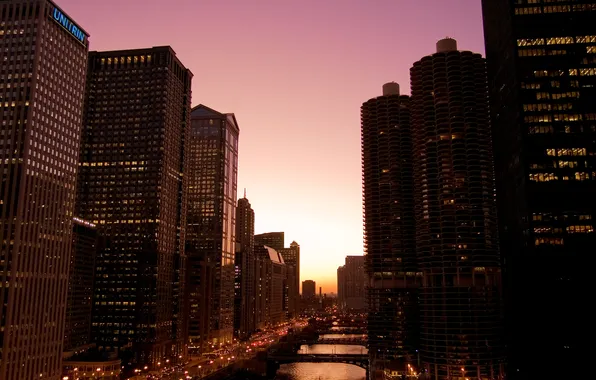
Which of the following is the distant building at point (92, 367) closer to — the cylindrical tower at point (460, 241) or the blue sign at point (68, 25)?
the cylindrical tower at point (460, 241)

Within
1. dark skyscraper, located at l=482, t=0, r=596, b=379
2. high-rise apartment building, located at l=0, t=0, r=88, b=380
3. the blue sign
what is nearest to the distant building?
high-rise apartment building, located at l=0, t=0, r=88, b=380

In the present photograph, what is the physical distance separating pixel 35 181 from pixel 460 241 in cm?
13660

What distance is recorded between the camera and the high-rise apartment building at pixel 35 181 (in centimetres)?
14512

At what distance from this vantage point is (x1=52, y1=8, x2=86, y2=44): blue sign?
16825cm

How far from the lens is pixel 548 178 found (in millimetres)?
131375

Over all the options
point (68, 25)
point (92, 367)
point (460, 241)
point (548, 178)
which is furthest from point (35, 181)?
point (548, 178)

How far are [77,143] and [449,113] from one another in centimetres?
12893

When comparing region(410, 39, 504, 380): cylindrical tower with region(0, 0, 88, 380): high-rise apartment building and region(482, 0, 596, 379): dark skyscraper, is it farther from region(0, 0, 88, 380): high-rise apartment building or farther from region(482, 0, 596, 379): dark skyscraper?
region(0, 0, 88, 380): high-rise apartment building

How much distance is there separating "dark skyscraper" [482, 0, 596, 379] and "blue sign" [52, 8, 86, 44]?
132m

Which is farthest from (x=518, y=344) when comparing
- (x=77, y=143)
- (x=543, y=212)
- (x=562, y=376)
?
(x=77, y=143)

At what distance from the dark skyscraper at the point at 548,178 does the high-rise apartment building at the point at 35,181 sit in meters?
128

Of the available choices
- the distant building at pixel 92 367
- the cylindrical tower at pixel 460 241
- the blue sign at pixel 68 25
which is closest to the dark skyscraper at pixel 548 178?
the cylindrical tower at pixel 460 241

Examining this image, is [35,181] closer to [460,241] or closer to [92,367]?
[92,367]

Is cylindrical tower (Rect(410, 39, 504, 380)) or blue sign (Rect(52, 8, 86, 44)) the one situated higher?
blue sign (Rect(52, 8, 86, 44))
